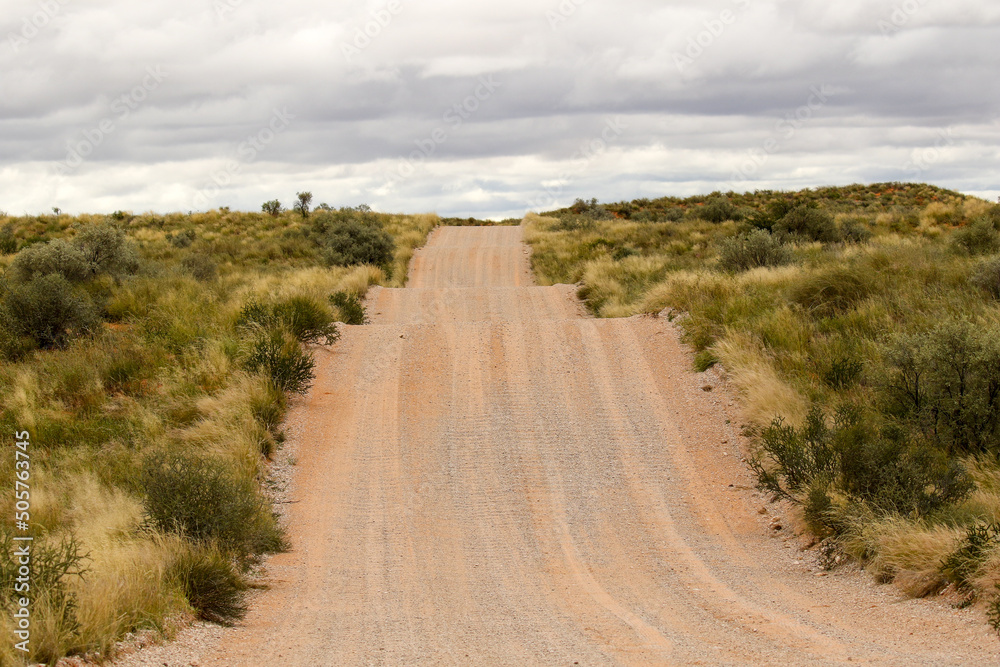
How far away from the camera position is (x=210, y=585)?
6.45 m

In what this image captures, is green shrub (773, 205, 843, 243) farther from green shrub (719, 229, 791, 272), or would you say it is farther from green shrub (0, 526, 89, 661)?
green shrub (0, 526, 89, 661)

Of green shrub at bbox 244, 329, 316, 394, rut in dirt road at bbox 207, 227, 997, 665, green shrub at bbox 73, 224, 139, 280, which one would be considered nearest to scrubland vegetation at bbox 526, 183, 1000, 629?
rut in dirt road at bbox 207, 227, 997, 665

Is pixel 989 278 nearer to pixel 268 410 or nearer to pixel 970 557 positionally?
pixel 970 557

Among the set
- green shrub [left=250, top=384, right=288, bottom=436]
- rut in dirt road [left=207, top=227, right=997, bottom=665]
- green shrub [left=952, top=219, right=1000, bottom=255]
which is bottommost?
rut in dirt road [left=207, top=227, right=997, bottom=665]

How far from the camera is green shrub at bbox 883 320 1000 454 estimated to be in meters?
8.53

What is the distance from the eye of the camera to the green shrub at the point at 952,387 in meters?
8.53

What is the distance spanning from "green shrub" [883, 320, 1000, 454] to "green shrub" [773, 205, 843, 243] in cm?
1745

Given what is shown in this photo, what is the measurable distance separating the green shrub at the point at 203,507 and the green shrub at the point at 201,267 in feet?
55.7

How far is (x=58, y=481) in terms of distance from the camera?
30.6 feet

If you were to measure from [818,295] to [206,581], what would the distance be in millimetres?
10755

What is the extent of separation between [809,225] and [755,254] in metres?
8.29

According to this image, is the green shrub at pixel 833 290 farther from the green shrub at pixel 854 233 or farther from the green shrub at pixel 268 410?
the green shrub at pixel 854 233

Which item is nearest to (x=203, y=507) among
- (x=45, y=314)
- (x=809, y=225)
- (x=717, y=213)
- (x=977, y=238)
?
(x=45, y=314)

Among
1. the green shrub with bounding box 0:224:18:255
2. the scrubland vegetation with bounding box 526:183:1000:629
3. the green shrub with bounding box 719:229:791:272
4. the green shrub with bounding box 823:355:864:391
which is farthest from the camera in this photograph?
the green shrub with bounding box 0:224:18:255
